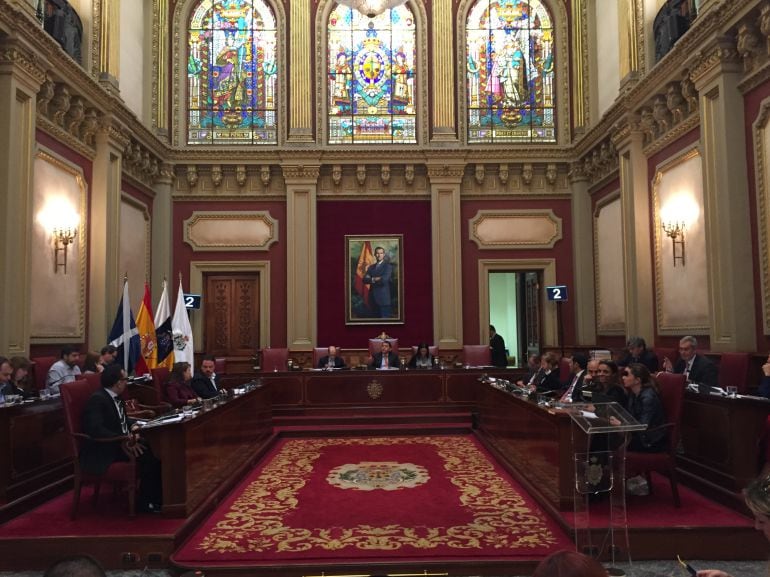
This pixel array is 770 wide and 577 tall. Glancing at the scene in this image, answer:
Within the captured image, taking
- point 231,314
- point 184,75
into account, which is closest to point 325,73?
point 184,75

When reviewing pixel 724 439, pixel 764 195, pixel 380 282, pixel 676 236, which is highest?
pixel 764 195

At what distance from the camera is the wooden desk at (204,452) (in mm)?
4918

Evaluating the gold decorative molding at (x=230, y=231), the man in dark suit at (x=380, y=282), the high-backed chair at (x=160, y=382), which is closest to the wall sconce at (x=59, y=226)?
the high-backed chair at (x=160, y=382)

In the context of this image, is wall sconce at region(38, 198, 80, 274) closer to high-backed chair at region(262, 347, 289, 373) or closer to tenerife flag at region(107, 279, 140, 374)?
tenerife flag at region(107, 279, 140, 374)

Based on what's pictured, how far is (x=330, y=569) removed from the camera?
157 inches

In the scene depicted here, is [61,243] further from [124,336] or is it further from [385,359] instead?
[385,359]

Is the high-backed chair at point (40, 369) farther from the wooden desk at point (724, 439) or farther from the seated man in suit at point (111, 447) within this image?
the wooden desk at point (724, 439)

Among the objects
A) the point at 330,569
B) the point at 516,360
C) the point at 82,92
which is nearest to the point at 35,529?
the point at 330,569

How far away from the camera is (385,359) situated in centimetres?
1084

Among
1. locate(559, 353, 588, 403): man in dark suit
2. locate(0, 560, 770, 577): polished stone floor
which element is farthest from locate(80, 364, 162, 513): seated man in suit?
locate(559, 353, 588, 403): man in dark suit

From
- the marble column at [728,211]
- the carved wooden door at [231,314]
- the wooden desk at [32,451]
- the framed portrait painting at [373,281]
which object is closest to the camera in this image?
the wooden desk at [32,451]

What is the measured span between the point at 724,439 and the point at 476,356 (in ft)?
21.1

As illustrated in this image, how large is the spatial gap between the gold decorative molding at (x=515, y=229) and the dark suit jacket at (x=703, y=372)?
6371 millimetres

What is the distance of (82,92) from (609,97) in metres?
8.33
